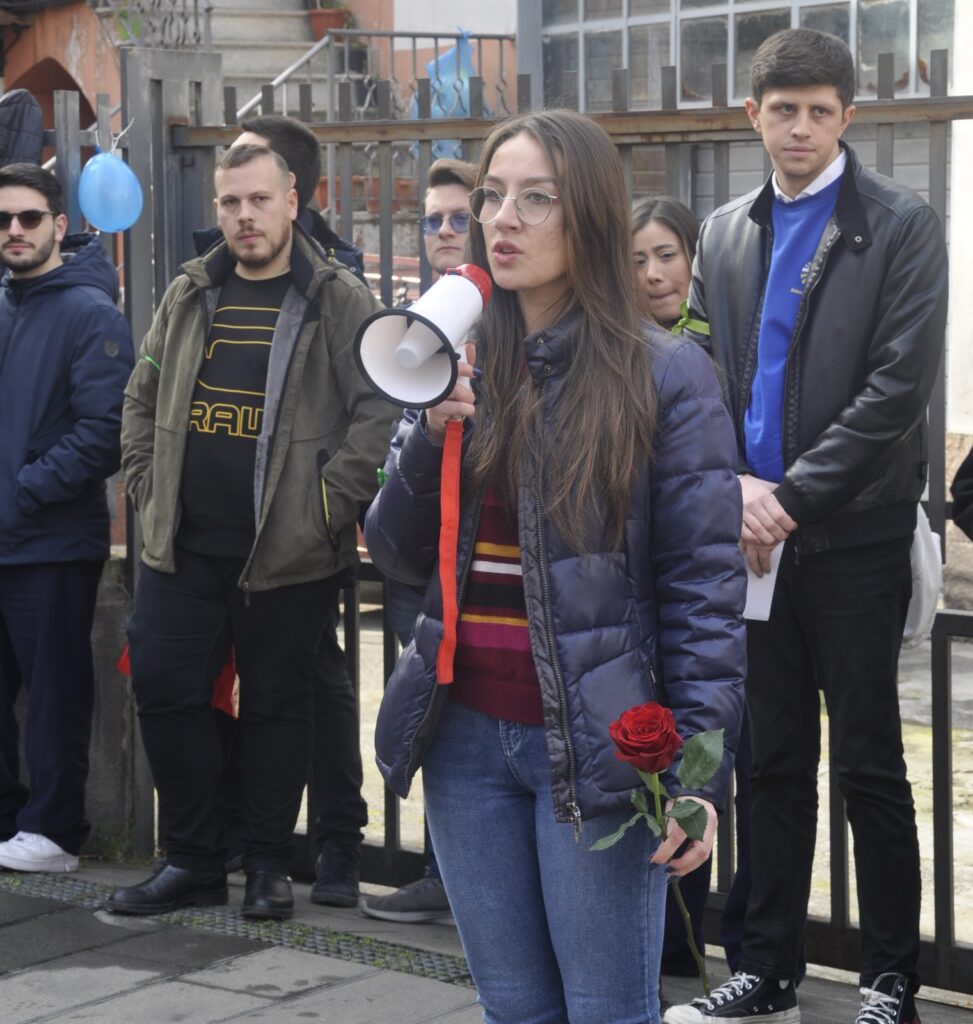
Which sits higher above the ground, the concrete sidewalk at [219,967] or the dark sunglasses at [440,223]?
the dark sunglasses at [440,223]

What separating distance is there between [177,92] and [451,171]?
4.33 feet

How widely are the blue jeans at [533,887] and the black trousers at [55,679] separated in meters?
2.91

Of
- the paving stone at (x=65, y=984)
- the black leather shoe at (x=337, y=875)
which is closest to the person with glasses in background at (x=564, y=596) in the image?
the paving stone at (x=65, y=984)

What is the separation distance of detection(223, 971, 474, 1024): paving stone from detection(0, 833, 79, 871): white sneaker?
4.80 ft

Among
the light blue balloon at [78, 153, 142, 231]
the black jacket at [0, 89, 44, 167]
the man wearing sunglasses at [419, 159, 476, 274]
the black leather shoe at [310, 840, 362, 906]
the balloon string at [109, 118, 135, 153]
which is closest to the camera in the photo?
the man wearing sunglasses at [419, 159, 476, 274]

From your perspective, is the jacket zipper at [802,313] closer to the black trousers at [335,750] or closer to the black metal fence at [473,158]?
the black metal fence at [473,158]

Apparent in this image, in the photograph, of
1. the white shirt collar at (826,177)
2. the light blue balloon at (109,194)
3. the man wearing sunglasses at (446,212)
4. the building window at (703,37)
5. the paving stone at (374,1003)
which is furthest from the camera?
the building window at (703,37)

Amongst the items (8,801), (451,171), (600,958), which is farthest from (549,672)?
(8,801)

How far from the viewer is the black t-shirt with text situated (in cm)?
499

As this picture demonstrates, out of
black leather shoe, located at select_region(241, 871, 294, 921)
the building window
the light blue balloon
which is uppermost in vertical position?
the building window

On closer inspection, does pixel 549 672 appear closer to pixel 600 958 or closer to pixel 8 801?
pixel 600 958

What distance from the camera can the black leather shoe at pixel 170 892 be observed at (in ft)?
17.1

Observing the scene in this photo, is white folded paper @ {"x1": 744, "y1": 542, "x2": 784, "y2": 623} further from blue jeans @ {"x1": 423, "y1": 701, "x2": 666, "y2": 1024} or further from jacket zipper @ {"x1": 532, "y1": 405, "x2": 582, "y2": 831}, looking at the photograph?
jacket zipper @ {"x1": 532, "y1": 405, "x2": 582, "y2": 831}

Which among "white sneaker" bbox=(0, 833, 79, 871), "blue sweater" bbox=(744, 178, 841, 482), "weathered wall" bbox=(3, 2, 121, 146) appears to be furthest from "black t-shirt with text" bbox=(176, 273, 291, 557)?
"weathered wall" bbox=(3, 2, 121, 146)
